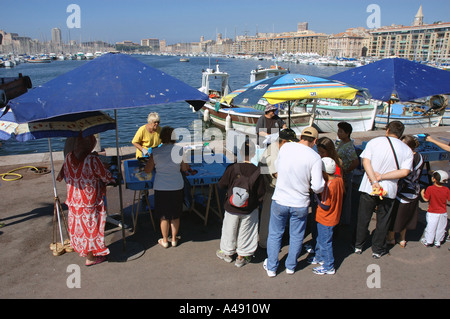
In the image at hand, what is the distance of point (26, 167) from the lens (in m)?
8.09

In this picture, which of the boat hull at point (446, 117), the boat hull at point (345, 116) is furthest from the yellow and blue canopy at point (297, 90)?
the boat hull at point (446, 117)

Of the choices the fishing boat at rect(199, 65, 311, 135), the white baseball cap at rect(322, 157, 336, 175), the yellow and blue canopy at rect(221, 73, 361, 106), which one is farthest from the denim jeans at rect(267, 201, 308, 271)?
the fishing boat at rect(199, 65, 311, 135)

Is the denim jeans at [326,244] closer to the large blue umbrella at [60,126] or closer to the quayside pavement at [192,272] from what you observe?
the quayside pavement at [192,272]

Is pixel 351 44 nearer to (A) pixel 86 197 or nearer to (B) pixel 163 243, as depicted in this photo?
(B) pixel 163 243

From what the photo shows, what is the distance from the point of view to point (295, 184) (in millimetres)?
3717

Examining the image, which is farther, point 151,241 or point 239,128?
point 239,128

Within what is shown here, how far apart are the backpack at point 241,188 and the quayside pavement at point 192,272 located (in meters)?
0.94

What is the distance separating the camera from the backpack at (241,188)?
3924mm

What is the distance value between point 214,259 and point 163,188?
1185 millimetres

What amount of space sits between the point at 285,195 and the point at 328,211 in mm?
607

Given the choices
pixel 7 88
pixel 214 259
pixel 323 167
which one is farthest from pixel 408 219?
pixel 7 88

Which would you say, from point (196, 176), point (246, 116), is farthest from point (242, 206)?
point (246, 116)
